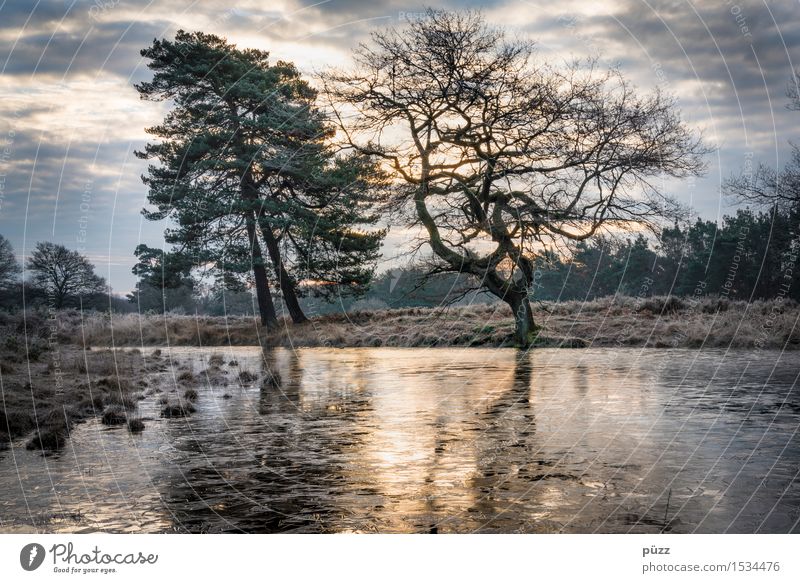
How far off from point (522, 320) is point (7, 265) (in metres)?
20.1

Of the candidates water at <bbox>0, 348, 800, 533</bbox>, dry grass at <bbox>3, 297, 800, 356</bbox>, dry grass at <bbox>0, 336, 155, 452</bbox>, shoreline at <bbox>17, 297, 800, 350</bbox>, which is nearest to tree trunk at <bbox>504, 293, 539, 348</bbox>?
shoreline at <bbox>17, 297, 800, 350</bbox>

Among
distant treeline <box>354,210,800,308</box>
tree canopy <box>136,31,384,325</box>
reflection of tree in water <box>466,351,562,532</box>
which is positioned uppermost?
tree canopy <box>136,31,384,325</box>

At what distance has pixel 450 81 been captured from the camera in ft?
90.3

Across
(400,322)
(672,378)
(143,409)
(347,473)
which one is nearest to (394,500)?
(347,473)

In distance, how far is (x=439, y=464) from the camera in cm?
933

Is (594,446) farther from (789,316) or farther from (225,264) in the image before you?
(225,264)

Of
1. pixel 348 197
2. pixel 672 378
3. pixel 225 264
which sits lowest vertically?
pixel 672 378

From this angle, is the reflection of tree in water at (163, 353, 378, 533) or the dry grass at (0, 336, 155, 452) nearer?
the reflection of tree in water at (163, 353, 378, 533)

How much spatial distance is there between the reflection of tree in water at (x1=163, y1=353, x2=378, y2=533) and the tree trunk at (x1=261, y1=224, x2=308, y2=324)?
25435 mm

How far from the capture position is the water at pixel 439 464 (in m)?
7.11

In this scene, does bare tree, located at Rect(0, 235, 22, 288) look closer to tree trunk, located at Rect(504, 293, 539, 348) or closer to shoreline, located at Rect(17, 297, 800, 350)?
shoreline, located at Rect(17, 297, 800, 350)

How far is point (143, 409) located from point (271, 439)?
4770 mm

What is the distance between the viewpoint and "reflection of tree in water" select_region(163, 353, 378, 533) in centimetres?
721
